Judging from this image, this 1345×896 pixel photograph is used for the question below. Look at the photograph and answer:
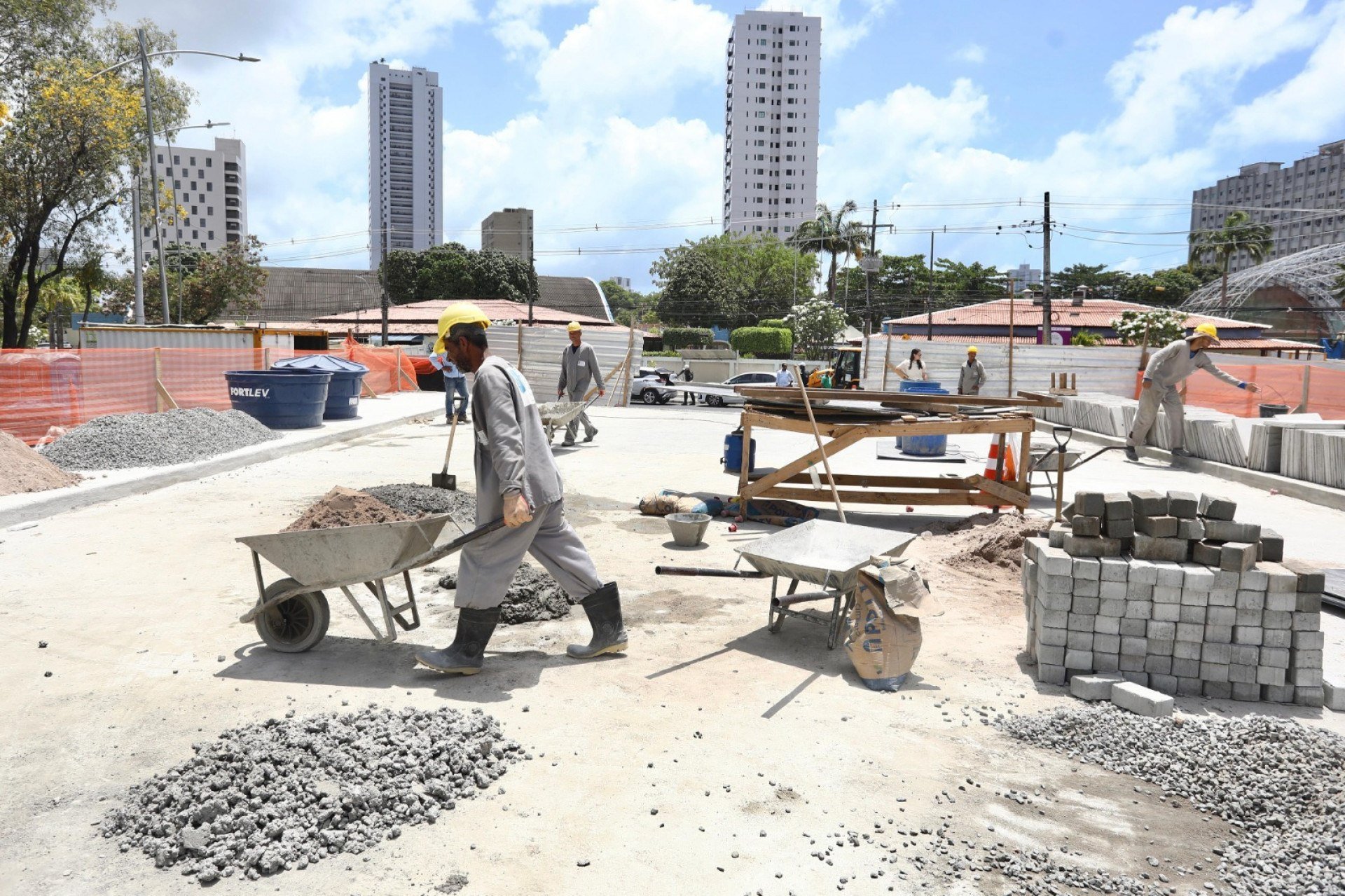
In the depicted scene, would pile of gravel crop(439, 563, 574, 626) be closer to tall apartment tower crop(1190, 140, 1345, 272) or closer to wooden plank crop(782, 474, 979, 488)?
wooden plank crop(782, 474, 979, 488)

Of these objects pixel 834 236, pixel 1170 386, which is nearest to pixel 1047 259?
pixel 1170 386

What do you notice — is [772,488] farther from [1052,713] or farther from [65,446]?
[65,446]

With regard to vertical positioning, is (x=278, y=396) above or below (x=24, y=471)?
above

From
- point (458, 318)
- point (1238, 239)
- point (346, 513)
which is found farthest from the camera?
point (1238, 239)

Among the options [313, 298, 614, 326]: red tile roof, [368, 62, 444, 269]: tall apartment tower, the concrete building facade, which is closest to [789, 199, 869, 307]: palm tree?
[313, 298, 614, 326]: red tile roof

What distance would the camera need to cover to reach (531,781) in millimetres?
3510

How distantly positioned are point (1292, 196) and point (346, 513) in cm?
Result: 19801

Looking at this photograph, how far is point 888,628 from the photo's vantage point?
15.0 feet

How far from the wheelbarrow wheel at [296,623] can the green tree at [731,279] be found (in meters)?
65.5

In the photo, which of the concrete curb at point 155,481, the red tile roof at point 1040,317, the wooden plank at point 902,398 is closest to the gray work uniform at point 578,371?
the concrete curb at point 155,481

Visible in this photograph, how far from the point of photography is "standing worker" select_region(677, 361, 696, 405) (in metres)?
28.3

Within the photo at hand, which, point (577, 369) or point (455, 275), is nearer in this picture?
point (577, 369)

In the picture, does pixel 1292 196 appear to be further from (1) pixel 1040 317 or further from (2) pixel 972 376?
(2) pixel 972 376

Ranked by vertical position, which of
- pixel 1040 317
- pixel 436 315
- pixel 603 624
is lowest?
pixel 603 624
